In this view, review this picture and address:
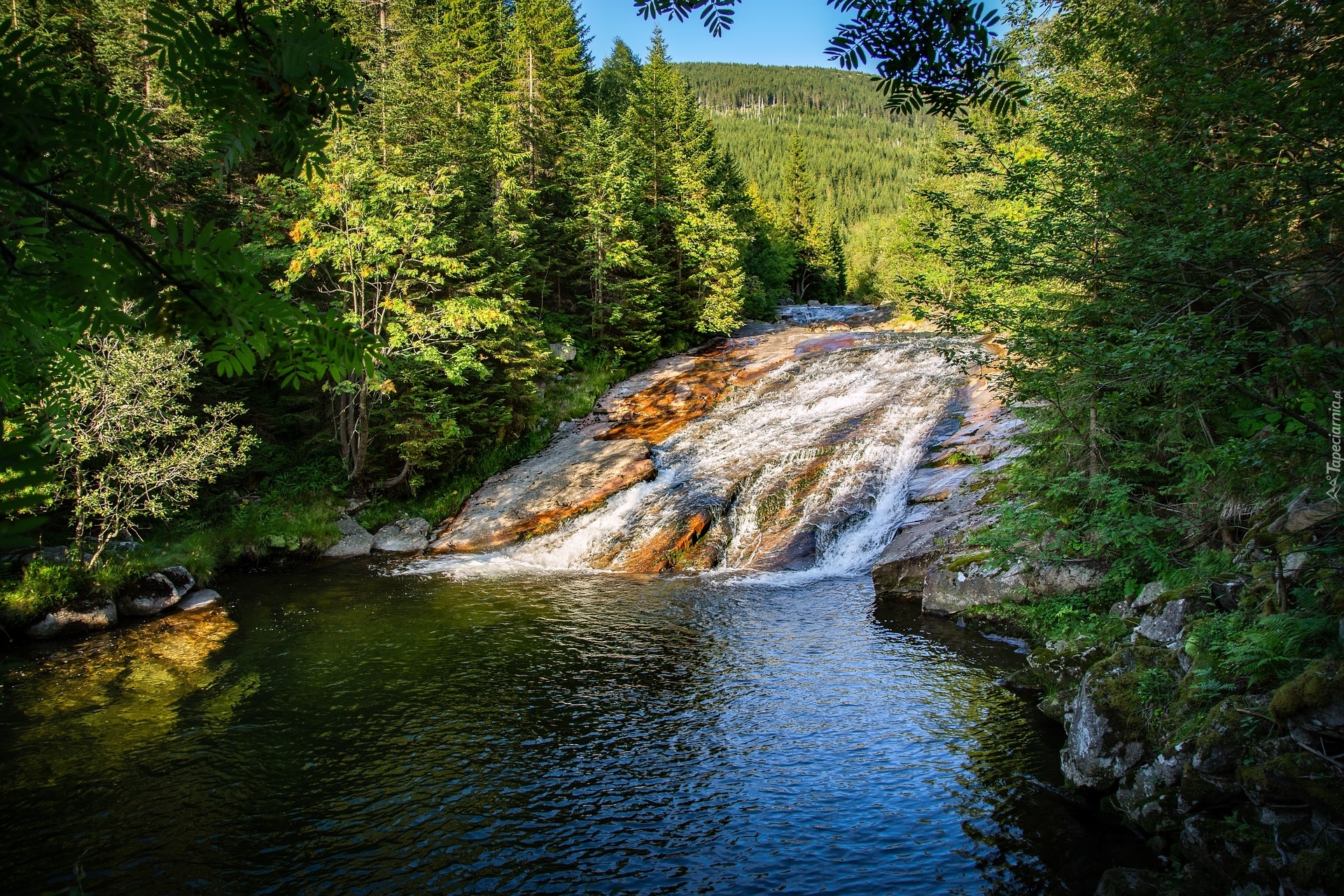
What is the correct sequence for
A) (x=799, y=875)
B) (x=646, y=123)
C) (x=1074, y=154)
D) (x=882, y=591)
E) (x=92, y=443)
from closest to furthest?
(x=799, y=875) < (x=1074, y=154) < (x=92, y=443) < (x=882, y=591) < (x=646, y=123)

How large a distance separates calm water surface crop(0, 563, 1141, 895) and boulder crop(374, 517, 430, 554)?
5.51 m

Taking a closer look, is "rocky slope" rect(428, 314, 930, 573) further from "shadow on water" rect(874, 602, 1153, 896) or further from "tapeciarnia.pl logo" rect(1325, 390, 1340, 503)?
"tapeciarnia.pl logo" rect(1325, 390, 1340, 503)

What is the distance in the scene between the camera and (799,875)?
6.07 metres

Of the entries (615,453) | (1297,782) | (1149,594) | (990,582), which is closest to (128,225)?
(1297,782)

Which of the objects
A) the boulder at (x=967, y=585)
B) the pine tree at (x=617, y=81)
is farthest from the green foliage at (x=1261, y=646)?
the pine tree at (x=617, y=81)

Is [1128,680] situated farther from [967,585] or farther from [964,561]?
[964,561]

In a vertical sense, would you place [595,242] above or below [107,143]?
above

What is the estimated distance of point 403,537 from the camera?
61.2 feet

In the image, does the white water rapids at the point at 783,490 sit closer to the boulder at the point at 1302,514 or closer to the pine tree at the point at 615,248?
the pine tree at the point at 615,248

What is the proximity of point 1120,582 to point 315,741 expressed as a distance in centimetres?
1041

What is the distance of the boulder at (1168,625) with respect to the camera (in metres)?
7.21

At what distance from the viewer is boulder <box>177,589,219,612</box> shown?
13.7 meters

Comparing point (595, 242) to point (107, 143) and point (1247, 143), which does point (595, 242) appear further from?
point (107, 143)

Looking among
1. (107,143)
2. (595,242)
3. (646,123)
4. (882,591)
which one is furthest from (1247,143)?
(646,123)
